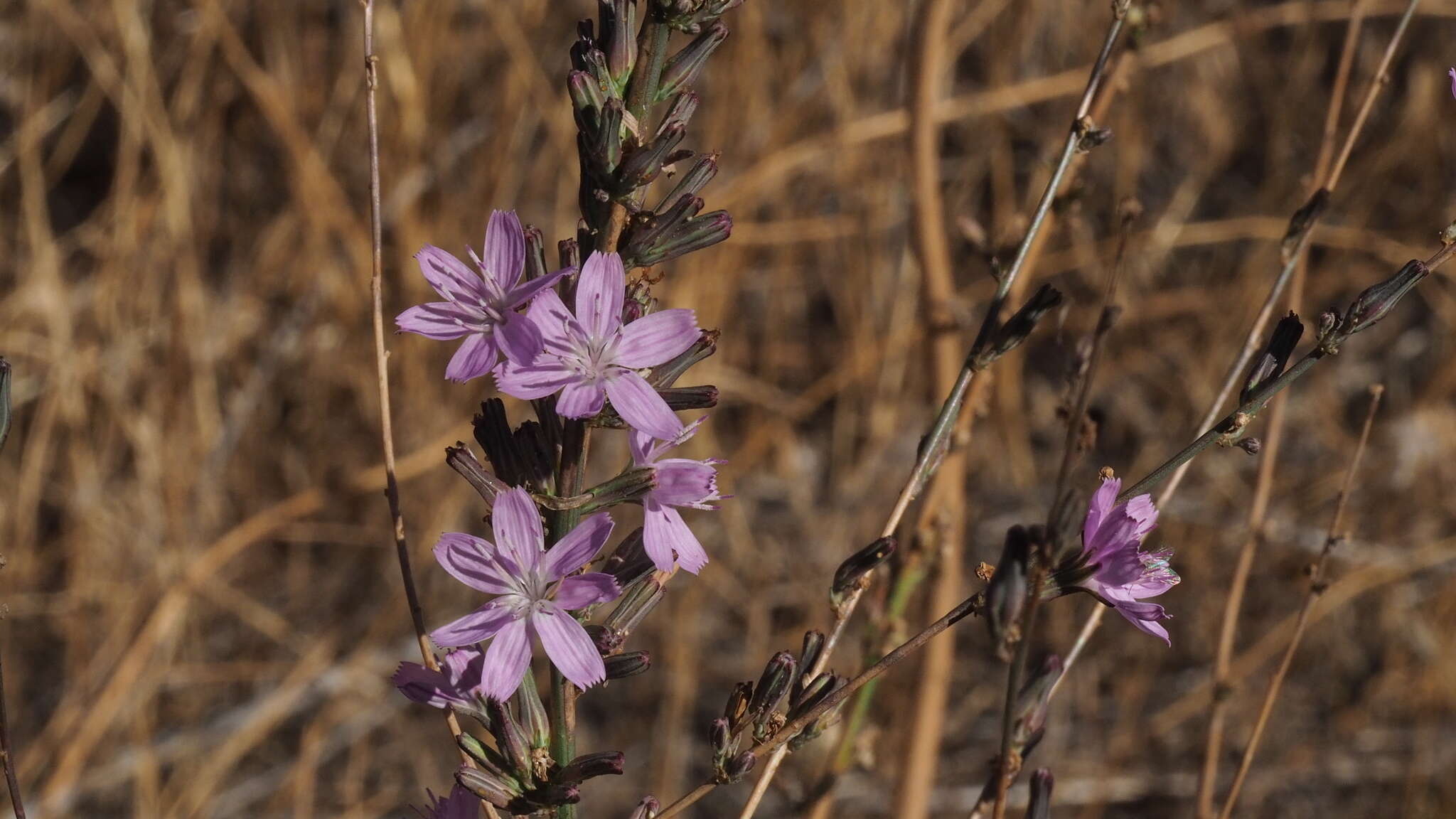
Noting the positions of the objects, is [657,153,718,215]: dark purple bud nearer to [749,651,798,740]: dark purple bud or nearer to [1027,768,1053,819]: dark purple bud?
[749,651,798,740]: dark purple bud

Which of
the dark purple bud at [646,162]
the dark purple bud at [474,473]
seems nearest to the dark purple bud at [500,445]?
the dark purple bud at [474,473]

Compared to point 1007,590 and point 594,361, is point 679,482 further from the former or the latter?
point 1007,590

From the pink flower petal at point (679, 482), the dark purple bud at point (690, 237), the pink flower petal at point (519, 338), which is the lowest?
the pink flower petal at point (679, 482)

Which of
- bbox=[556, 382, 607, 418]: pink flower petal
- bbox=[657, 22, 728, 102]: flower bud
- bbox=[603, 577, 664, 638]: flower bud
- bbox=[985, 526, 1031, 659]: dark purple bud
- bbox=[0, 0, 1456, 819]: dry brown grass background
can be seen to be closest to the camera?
bbox=[985, 526, 1031, 659]: dark purple bud

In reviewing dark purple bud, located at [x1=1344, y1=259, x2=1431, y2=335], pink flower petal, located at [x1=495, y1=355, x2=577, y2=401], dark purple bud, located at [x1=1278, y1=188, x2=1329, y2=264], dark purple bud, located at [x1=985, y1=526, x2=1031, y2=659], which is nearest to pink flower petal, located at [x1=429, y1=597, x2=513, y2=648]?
pink flower petal, located at [x1=495, y1=355, x2=577, y2=401]

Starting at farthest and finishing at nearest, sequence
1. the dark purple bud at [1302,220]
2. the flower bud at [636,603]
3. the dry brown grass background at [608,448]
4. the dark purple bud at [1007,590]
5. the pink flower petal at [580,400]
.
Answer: the dry brown grass background at [608,448] → the dark purple bud at [1302,220] → the flower bud at [636,603] → the pink flower petal at [580,400] → the dark purple bud at [1007,590]

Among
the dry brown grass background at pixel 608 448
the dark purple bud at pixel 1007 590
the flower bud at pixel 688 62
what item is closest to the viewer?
the dark purple bud at pixel 1007 590

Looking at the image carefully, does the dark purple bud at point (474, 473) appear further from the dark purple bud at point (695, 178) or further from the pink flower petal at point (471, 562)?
the dark purple bud at point (695, 178)
